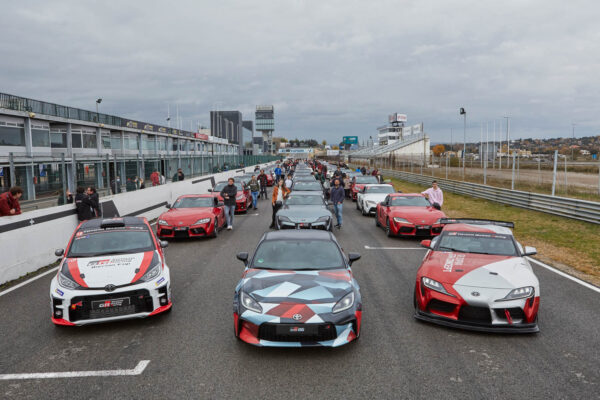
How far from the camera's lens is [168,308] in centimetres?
609

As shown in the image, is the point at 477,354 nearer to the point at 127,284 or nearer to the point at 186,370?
the point at 186,370

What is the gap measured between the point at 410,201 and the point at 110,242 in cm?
929

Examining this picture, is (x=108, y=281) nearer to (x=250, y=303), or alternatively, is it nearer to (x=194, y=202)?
(x=250, y=303)

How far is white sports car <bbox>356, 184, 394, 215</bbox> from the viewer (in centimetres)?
1723

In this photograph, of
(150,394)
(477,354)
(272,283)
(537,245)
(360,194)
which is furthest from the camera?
(360,194)

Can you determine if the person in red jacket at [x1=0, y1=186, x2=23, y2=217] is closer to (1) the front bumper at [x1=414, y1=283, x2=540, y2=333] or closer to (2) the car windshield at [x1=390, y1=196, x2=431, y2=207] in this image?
(1) the front bumper at [x1=414, y1=283, x2=540, y2=333]

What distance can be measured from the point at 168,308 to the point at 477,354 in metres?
4.07

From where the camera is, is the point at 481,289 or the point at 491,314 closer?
the point at 491,314

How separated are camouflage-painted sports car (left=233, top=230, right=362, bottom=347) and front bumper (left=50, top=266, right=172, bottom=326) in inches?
56.9

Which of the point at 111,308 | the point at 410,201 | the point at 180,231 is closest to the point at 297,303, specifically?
the point at 111,308

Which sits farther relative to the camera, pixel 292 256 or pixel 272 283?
pixel 292 256

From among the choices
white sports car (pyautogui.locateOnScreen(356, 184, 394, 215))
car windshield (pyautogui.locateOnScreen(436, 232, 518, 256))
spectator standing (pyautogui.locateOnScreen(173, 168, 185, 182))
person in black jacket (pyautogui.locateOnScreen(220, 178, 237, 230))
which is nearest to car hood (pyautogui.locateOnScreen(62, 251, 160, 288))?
car windshield (pyautogui.locateOnScreen(436, 232, 518, 256))

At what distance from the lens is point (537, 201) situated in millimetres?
17438

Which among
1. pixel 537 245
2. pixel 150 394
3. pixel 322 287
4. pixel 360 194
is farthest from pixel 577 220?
pixel 150 394
